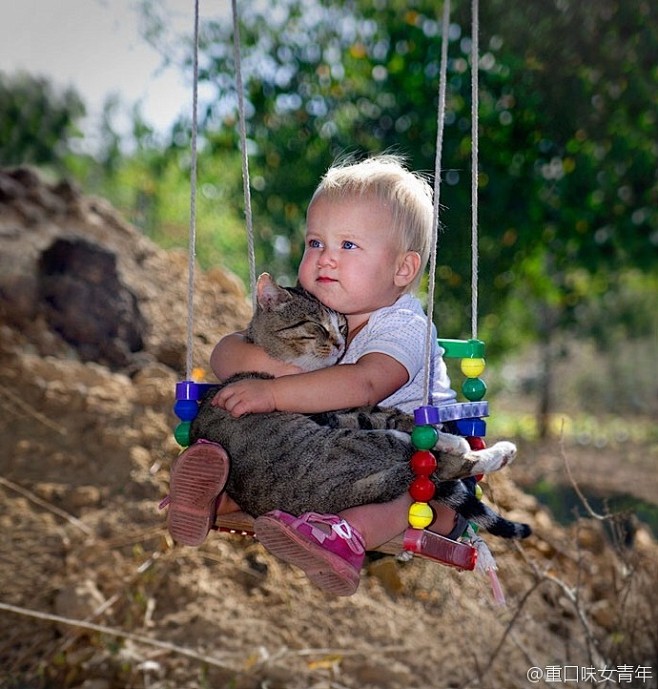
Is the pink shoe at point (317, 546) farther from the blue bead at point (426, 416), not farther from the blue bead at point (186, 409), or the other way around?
the blue bead at point (186, 409)

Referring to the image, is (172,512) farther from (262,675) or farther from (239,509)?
(262,675)

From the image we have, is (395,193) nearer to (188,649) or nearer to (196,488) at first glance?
(196,488)

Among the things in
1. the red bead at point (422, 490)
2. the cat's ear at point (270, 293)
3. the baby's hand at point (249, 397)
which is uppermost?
the cat's ear at point (270, 293)

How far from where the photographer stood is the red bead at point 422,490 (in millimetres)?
2068

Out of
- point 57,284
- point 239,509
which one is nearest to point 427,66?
point 57,284

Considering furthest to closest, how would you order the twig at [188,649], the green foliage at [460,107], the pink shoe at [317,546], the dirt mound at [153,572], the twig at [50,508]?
the green foliage at [460,107] → the twig at [50,508] → the dirt mound at [153,572] → the twig at [188,649] → the pink shoe at [317,546]

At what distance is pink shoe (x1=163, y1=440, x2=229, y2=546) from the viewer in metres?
2.16

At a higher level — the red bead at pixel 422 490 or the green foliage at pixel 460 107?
the green foliage at pixel 460 107

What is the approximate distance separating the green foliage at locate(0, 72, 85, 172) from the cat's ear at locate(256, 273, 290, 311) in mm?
6669

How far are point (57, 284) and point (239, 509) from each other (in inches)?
122

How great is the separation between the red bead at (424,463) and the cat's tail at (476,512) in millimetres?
137

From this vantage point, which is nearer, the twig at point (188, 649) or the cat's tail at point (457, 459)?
the cat's tail at point (457, 459)

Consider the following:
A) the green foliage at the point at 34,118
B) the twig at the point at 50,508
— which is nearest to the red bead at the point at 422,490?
the twig at the point at 50,508

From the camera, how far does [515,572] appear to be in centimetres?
452
